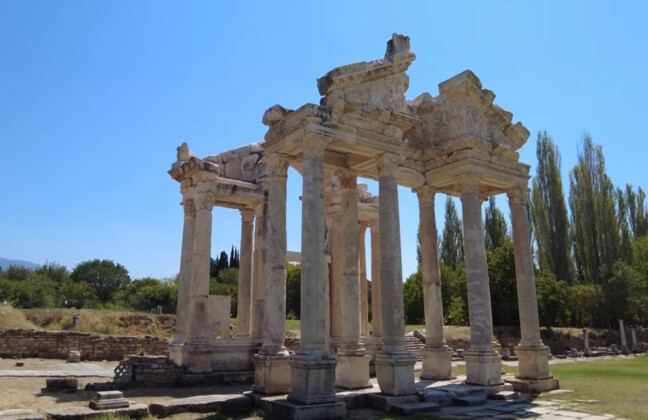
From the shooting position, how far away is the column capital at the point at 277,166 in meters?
12.7

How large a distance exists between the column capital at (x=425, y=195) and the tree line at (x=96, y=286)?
30.7 metres

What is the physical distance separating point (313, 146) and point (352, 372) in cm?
604

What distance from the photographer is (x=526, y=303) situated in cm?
1530

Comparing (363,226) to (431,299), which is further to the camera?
(363,226)

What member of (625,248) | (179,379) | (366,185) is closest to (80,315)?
(179,379)

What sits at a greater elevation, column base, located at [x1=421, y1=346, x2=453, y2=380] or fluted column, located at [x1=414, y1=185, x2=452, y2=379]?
fluted column, located at [x1=414, y1=185, x2=452, y2=379]

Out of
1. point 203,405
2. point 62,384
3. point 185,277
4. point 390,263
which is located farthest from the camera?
point 185,277

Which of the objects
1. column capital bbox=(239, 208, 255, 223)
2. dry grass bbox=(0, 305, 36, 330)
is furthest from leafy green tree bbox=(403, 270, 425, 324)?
dry grass bbox=(0, 305, 36, 330)

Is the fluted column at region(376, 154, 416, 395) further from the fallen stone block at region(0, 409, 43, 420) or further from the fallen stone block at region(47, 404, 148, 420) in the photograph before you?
the fallen stone block at region(0, 409, 43, 420)

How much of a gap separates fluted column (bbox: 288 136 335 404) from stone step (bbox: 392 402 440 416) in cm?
157

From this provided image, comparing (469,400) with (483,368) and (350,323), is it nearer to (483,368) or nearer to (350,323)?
(483,368)

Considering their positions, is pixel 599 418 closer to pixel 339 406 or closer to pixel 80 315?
pixel 339 406

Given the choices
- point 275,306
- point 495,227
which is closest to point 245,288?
point 275,306

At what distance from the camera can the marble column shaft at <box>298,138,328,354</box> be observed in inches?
417
